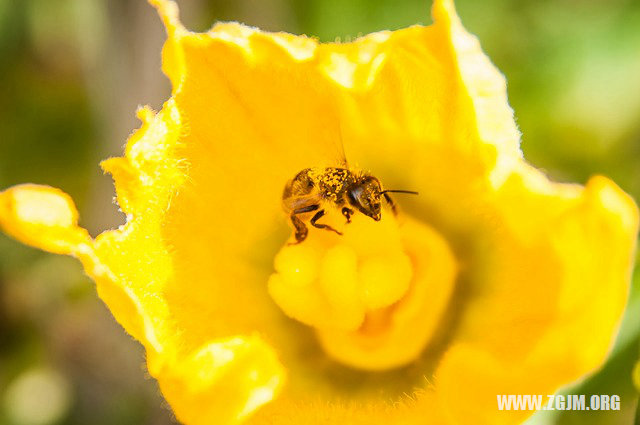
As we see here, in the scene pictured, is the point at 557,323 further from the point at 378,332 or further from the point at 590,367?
the point at 378,332

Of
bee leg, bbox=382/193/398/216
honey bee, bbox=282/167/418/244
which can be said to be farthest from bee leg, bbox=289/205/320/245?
bee leg, bbox=382/193/398/216

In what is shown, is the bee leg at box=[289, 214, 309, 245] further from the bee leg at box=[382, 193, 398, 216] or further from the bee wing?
the bee leg at box=[382, 193, 398, 216]

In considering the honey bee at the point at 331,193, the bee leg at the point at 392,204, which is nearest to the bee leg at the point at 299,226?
the honey bee at the point at 331,193

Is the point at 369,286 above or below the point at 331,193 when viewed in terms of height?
below

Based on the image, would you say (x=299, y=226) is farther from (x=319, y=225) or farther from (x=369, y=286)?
(x=369, y=286)

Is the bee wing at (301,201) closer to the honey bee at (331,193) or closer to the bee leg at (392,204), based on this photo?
the honey bee at (331,193)

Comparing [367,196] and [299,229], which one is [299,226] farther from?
[367,196]

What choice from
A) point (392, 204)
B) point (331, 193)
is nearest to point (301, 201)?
point (331, 193)
